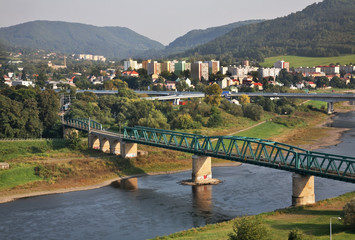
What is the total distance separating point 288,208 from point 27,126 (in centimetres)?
6259

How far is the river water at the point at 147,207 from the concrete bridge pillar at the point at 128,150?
9652 mm

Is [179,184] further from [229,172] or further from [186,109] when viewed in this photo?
[186,109]

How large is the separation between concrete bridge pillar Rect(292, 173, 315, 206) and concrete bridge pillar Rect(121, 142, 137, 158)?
36066mm

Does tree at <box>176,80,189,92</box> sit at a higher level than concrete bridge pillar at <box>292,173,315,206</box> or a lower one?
higher

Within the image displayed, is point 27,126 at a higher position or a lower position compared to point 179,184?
higher

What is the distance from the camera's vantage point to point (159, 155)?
92.6 meters

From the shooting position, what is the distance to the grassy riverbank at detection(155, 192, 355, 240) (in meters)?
47.5

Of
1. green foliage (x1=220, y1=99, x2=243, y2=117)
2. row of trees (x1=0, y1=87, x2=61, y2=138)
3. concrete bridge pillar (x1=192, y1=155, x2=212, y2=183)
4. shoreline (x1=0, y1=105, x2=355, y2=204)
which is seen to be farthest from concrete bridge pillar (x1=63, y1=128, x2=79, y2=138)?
green foliage (x1=220, y1=99, x2=243, y2=117)

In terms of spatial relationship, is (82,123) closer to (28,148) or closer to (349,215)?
(28,148)

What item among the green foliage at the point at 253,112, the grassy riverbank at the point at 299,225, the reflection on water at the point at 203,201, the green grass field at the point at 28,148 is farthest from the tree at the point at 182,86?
the grassy riverbank at the point at 299,225

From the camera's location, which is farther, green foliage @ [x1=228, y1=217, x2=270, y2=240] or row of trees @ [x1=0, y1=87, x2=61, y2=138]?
row of trees @ [x1=0, y1=87, x2=61, y2=138]

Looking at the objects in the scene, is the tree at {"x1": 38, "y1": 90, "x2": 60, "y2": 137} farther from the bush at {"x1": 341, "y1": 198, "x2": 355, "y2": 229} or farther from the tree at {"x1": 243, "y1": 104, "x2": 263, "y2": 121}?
the bush at {"x1": 341, "y1": 198, "x2": 355, "y2": 229}

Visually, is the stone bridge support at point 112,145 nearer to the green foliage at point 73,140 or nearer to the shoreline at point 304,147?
the green foliage at point 73,140

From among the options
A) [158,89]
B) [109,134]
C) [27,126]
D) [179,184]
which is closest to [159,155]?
[109,134]
